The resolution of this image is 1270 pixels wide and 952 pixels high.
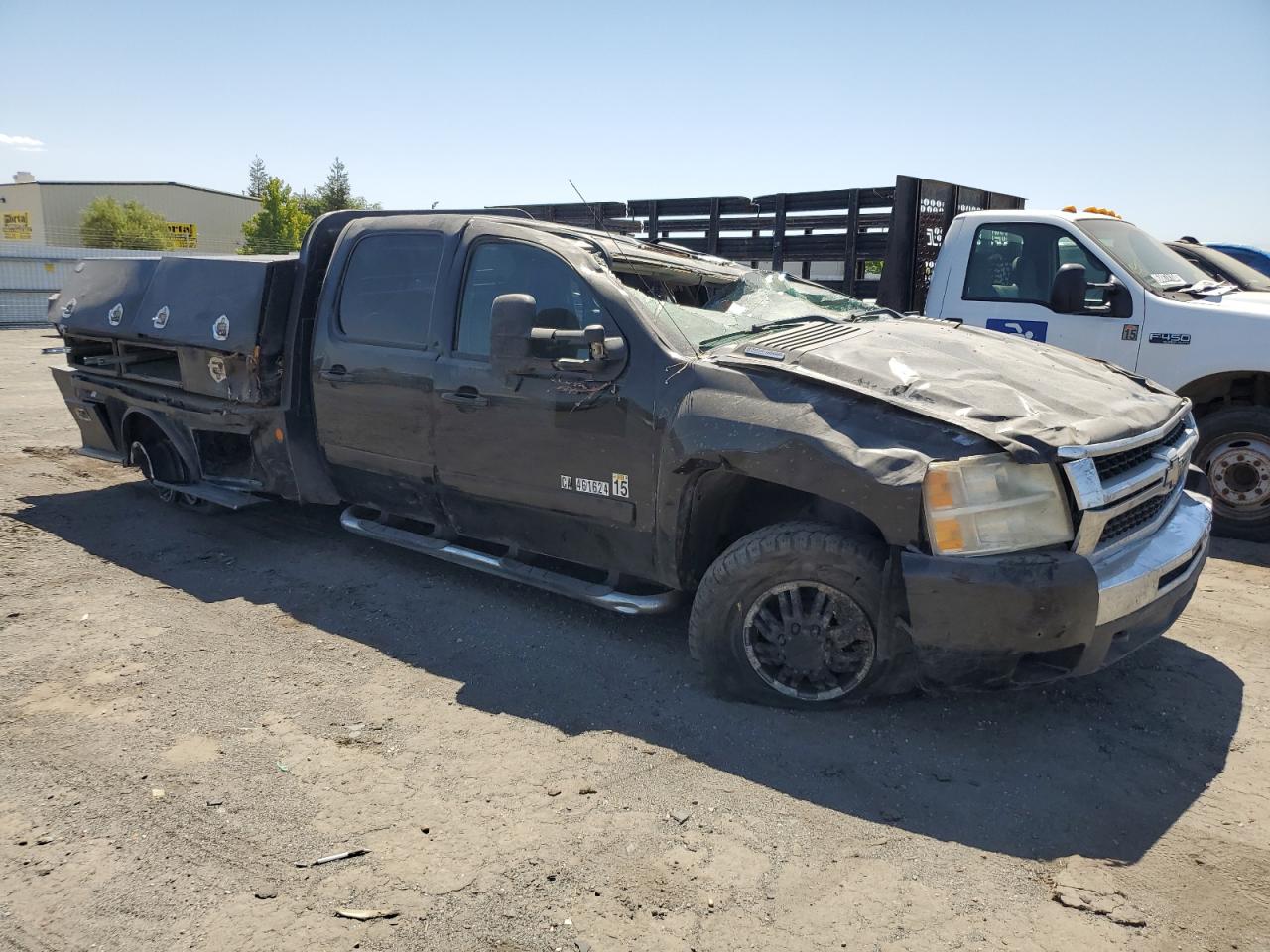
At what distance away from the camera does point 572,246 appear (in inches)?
164

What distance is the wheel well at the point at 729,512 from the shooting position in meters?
3.59

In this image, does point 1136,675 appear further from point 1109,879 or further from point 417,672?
point 417,672

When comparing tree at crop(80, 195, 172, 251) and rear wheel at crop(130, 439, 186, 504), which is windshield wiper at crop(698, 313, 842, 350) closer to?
rear wheel at crop(130, 439, 186, 504)

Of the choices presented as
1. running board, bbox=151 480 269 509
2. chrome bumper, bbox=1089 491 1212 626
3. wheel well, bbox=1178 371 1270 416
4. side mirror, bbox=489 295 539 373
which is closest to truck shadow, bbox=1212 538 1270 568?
wheel well, bbox=1178 371 1270 416

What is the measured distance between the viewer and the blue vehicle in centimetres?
963

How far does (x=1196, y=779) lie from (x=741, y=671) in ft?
5.29

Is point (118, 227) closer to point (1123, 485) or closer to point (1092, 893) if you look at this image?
point (1123, 485)

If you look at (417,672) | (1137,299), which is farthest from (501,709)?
(1137,299)

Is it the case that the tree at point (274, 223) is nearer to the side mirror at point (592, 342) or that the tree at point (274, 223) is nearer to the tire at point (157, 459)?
the tire at point (157, 459)

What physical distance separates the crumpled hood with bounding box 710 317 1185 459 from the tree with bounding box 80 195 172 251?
55.9 meters

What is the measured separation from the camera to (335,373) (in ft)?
16.2

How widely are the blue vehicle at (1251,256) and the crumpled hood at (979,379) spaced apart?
284 inches

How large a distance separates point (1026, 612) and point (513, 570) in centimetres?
234

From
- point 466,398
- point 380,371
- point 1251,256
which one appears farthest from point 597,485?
point 1251,256
